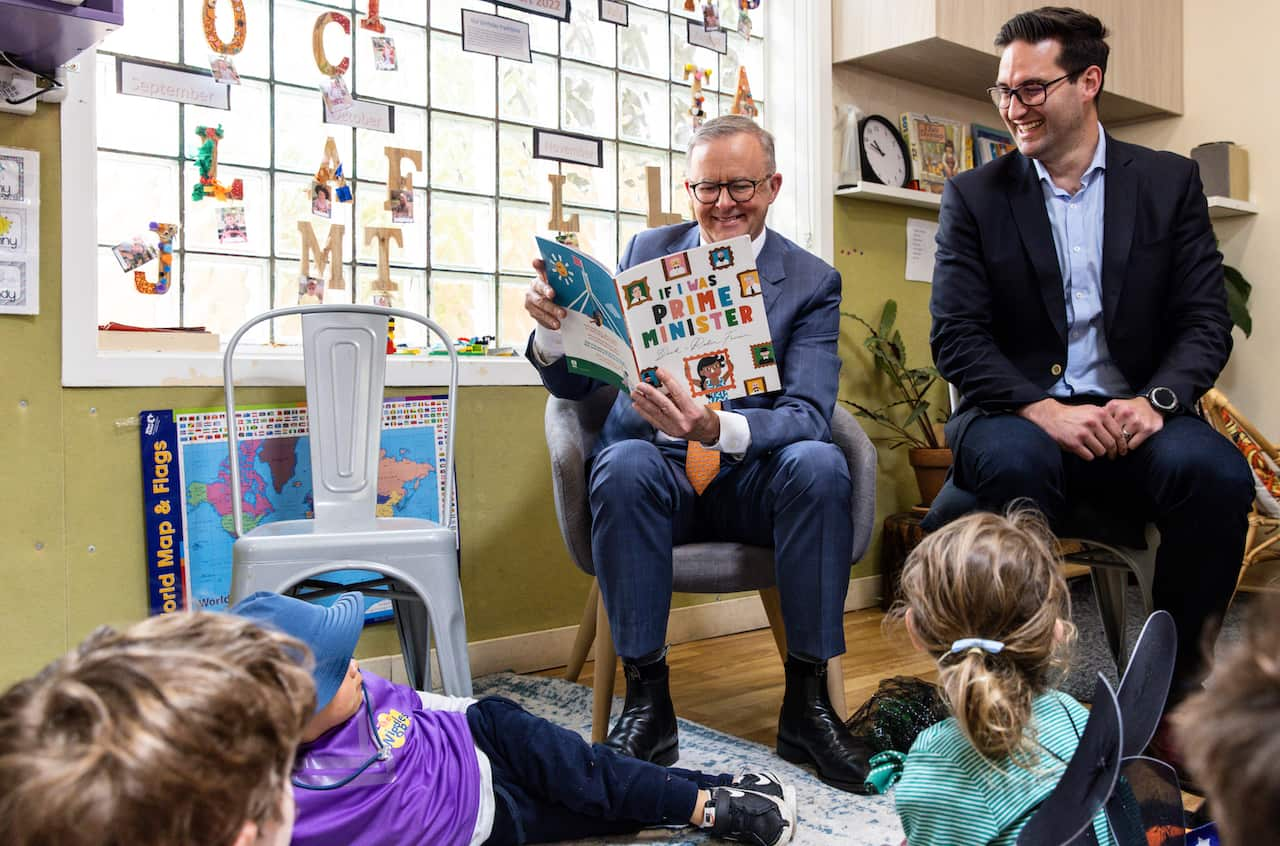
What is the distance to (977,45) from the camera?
3.08 m

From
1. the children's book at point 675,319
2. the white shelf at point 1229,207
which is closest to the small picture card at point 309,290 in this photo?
the children's book at point 675,319

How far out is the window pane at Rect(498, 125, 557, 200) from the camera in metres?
2.71

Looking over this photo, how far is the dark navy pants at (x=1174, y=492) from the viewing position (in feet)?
5.43

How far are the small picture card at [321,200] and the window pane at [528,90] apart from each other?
51 centimetres

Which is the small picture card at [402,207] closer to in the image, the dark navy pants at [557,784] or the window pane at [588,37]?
the window pane at [588,37]

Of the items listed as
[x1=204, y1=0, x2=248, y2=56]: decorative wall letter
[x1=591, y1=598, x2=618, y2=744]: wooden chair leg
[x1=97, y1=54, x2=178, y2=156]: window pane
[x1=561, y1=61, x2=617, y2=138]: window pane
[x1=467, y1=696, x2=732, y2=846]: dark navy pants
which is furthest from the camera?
[x1=561, y1=61, x2=617, y2=138]: window pane

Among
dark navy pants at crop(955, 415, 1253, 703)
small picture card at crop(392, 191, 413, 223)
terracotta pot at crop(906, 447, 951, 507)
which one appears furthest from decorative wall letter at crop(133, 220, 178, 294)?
terracotta pot at crop(906, 447, 951, 507)

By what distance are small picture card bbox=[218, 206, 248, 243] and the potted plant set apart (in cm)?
175

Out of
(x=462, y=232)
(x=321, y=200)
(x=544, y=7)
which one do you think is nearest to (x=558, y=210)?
(x=462, y=232)

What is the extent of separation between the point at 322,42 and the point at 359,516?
3.64 feet

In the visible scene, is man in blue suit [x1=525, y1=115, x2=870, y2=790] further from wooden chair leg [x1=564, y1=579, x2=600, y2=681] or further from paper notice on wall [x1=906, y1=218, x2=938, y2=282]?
paper notice on wall [x1=906, y1=218, x2=938, y2=282]

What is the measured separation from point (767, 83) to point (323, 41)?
1.41m

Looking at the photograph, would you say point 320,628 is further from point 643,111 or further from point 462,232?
point 643,111

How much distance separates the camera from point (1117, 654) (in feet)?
6.54
